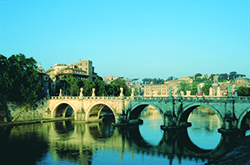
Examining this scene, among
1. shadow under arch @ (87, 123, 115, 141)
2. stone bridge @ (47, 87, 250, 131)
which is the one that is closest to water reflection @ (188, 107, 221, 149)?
stone bridge @ (47, 87, 250, 131)

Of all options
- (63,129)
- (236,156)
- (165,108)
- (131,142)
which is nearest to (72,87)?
(63,129)

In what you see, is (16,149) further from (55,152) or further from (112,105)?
(112,105)

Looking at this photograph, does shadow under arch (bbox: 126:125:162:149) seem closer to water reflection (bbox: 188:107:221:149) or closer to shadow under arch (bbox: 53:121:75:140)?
water reflection (bbox: 188:107:221:149)

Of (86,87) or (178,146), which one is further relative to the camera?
(86,87)

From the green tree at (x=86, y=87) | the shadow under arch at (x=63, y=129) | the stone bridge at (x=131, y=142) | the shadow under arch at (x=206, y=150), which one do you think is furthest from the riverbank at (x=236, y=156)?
the green tree at (x=86, y=87)

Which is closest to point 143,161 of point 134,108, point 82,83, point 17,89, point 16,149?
point 16,149

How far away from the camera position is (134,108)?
59250 millimetres

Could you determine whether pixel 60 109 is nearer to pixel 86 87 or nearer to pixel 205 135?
pixel 86 87

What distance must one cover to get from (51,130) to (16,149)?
15843 mm

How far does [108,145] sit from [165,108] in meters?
16.2

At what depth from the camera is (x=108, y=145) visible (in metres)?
43.6

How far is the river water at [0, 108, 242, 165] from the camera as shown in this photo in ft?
118

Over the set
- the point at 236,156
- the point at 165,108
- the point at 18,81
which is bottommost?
the point at 236,156

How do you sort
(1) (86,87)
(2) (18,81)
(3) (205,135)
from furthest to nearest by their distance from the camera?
(1) (86,87) → (2) (18,81) → (3) (205,135)
